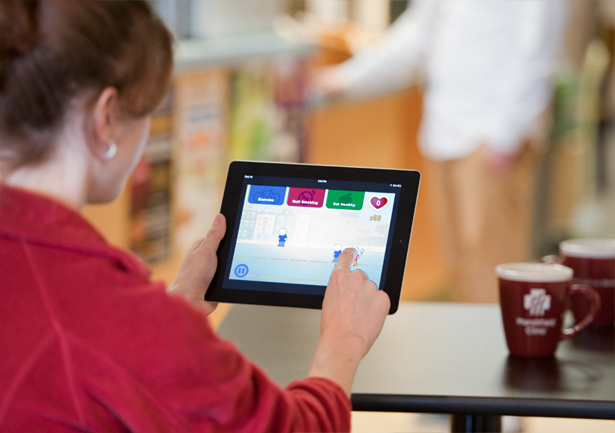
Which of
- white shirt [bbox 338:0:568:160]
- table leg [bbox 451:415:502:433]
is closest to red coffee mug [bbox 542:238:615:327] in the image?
table leg [bbox 451:415:502:433]

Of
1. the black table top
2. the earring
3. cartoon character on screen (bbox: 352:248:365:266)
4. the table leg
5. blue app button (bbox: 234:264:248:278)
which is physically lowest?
the table leg

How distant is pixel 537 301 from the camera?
944 millimetres

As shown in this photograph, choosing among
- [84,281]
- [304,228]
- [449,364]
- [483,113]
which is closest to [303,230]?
[304,228]

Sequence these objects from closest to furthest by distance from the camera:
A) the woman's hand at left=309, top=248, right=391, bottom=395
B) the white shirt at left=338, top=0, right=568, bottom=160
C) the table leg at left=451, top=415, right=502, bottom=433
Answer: the woman's hand at left=309, top=248, right=391, bottom=395 → the table leg at left=451, top=415, right=502, bottom=433 → the white shirt at left=338, top=0, right=568, bottom=160

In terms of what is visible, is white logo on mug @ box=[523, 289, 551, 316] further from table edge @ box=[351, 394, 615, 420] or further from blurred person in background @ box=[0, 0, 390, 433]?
blurred person in background @ box=[0, 0, 390, 433]

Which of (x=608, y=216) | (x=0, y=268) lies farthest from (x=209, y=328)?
(x=608, y=216)

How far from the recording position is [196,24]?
2.49 metres

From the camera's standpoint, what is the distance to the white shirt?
2256 millimetres

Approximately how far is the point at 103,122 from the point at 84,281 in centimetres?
14

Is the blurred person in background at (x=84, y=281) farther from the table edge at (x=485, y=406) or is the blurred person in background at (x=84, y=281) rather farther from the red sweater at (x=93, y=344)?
the table edge at (x=485, y=406)

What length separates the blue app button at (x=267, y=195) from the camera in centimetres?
90

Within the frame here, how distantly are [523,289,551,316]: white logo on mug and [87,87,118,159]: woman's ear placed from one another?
540 millimetres

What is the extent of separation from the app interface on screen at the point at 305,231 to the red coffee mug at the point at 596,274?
1.18 feet

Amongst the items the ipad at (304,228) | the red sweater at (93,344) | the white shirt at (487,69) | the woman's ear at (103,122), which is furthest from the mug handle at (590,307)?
the white shirt at (487,69)
